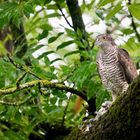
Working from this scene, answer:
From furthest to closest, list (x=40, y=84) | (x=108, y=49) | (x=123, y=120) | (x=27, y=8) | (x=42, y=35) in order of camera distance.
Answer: (x=42, y=35), (x=108, y=49), (x=27, y=8), (x=40, y=84), (x=123, y=120)

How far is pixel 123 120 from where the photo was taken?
2.32 m

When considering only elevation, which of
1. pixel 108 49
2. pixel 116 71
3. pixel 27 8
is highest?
pixel 27 8

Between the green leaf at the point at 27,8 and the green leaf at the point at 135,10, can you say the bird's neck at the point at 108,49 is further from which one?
the green leaf at the point at 135,10

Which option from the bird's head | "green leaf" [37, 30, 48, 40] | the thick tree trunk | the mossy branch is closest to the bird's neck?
the bird's head

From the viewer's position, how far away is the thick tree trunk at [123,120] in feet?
7.38

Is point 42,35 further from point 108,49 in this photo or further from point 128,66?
point 128,66

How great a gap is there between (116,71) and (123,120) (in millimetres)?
1087

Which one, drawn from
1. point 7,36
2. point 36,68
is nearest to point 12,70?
point 36,68

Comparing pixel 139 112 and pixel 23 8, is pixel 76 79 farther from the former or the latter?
pixel 139 112

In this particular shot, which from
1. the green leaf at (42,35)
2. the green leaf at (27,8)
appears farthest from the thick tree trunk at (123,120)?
the green leaf at (42,35)

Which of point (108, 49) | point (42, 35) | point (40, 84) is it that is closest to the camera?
point (40, 84)

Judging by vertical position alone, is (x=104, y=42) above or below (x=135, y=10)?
below

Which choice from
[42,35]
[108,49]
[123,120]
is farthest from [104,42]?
[123,120]

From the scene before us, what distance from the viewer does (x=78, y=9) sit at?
4.20 metres
